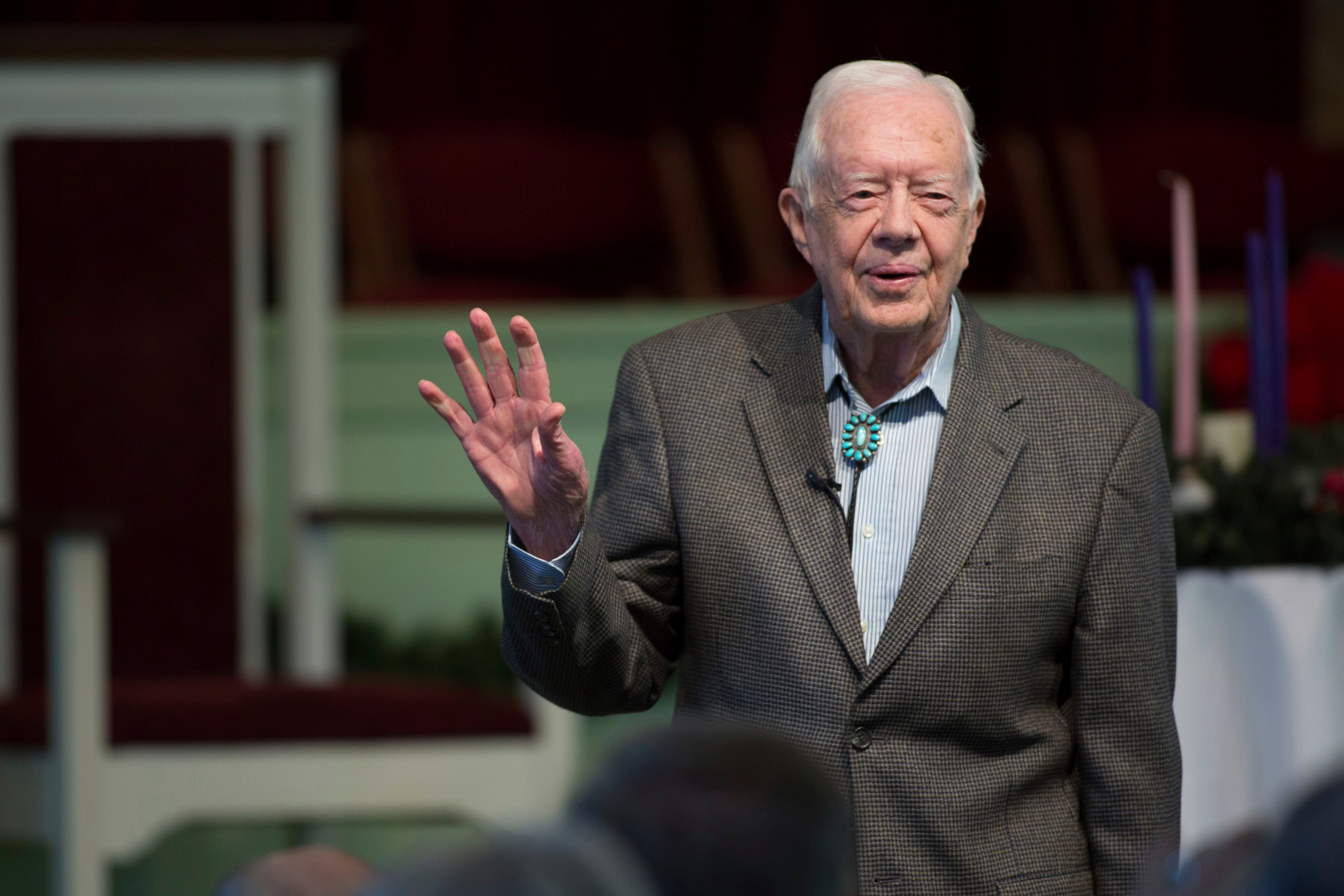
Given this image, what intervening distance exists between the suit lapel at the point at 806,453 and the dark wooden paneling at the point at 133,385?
1791 mm

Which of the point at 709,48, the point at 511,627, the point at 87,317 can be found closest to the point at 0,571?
the point at 87,317

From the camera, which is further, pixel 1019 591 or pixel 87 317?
pixel 87 317

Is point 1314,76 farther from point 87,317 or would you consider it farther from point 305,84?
point 87,317

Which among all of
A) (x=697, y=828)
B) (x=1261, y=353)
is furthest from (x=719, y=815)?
(x=1261, y=353)

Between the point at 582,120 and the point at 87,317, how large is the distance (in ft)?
6.55

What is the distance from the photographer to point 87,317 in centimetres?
296

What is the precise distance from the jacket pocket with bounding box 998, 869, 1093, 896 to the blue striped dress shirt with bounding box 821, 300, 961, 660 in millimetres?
201

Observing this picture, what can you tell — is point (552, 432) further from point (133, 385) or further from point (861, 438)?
point (133, 385)

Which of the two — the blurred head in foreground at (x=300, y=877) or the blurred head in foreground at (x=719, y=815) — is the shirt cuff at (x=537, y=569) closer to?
the blurred head in foreground at (x=300, y=877)

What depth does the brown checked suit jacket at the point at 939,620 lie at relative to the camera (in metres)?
1.29

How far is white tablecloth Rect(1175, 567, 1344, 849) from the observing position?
1.86 meters

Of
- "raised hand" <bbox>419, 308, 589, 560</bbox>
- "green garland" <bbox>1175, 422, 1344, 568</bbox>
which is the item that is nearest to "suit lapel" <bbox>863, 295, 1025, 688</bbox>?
"raised hand" <bbox>419, 308, 589, 560</bbox>

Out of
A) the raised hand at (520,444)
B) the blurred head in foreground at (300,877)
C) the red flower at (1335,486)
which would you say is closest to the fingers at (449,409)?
the raised hand at (520,444)

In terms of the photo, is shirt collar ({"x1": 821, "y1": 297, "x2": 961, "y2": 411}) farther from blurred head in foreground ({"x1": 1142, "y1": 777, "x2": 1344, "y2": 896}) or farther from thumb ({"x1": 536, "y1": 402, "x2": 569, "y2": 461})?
blurred head in foreground ({"x1": 1142, "y1": 777, "x2": 1344, "y2": 896})
